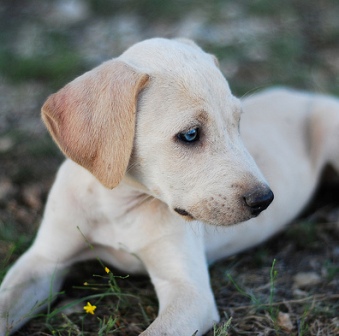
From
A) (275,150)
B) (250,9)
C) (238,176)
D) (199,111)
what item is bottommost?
(250,9)

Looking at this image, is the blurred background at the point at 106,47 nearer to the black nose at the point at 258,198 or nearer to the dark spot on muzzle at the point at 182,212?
the dark spot on muzzle at the point at 182,212

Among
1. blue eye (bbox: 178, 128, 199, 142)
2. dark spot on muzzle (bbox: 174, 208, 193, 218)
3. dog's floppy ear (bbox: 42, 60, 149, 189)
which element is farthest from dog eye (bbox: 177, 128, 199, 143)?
dark spot on muzzle (bbox: 174, 208, 193, 218)

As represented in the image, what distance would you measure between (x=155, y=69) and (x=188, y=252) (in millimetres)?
1104

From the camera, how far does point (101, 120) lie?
11.3 ft

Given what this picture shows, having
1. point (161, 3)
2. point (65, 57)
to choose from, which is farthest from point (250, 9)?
point (65, 57)

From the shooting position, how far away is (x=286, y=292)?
436 centimetres

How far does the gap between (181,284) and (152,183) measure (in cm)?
65

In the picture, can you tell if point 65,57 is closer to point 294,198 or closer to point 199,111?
point 294,198

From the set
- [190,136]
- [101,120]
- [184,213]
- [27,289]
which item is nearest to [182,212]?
[184,213]

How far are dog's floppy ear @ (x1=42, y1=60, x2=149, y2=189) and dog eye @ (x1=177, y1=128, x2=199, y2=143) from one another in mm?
247

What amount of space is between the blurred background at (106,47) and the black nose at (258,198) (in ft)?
6.94

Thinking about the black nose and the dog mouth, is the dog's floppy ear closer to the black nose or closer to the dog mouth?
the dog mouth

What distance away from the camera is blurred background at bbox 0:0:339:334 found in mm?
5789

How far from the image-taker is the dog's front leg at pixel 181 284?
3592 mm
